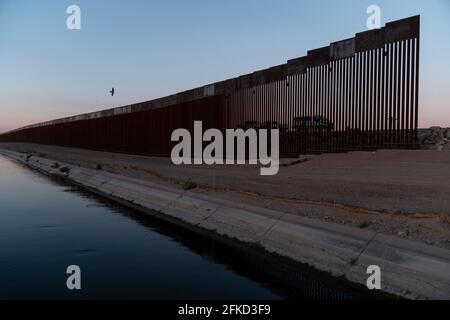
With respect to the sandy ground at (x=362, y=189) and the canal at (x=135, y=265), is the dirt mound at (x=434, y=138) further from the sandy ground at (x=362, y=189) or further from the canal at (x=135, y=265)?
the canal at (x=135, y=265)

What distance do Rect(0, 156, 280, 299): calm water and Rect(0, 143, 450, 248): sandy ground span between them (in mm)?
2776

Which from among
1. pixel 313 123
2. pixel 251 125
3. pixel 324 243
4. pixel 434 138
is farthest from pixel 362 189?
pixel 251 125

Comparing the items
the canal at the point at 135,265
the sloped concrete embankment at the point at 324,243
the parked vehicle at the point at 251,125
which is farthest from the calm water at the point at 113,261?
the parked vehicle at the point at 251,125

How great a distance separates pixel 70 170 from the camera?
131ft

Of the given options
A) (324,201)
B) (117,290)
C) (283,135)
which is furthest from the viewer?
(283,135)

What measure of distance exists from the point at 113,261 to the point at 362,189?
23.8ft

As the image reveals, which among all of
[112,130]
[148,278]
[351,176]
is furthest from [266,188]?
[112,130]

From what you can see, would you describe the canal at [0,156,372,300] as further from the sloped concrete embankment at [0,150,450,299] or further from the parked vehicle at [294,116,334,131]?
the parked vehicle at [294,116,334,131]

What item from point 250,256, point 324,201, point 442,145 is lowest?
point 250,256

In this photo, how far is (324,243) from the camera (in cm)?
1038

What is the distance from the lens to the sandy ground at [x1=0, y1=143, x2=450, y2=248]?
10.8 m

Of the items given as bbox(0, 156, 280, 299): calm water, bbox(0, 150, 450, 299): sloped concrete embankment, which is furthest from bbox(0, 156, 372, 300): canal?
bbox(0, 150, 450, 299): sloped concrete embankment
